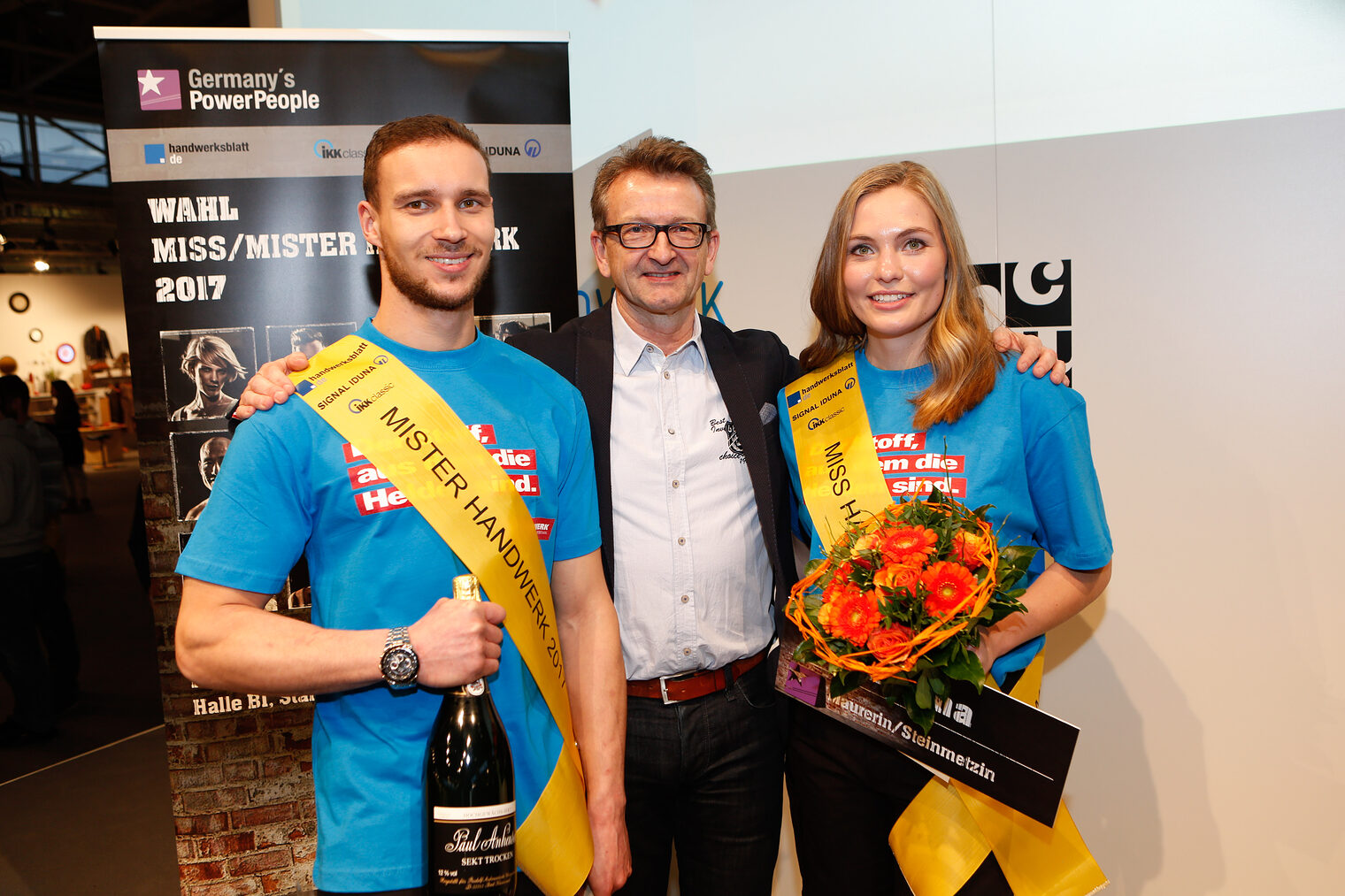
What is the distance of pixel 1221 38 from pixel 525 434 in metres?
2.36

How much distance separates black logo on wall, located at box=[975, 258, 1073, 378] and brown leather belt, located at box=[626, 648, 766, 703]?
4.92 feet

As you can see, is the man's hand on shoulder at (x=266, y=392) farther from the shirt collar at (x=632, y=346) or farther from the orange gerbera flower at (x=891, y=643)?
the orange gerbera flower at (x=891, y=643)

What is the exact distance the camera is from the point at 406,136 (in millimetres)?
1484

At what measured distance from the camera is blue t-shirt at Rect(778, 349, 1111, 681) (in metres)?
1.67

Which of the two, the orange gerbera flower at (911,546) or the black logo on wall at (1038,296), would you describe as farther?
the black logo on wall at (1038,296)

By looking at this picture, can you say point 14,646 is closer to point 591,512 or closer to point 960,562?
point 591,512

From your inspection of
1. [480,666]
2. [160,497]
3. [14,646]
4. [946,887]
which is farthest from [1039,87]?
[14,646]

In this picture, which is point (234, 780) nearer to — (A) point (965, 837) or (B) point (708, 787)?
(B) point (708, 787)

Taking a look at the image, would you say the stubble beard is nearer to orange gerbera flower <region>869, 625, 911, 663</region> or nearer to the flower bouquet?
the flower bouquet

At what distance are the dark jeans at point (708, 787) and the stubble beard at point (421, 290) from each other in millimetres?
972

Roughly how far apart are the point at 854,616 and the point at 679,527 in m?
0.63

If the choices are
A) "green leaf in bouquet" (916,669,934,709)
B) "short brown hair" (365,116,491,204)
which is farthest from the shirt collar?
"green leaf in bouquet" (916,669,934,709)

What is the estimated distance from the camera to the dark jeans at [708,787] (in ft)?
6.25

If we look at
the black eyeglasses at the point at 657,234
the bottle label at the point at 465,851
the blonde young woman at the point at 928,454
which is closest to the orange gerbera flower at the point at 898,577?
the blonde young woman at the point at 928,454
